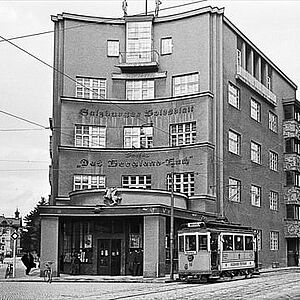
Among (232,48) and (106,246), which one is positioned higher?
(232,48)

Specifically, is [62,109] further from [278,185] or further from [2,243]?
[2,243]

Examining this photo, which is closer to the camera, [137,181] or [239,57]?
[137,181]

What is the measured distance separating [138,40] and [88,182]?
12928 millimetres

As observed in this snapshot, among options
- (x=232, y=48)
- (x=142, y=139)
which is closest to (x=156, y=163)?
(x=142, y=139)

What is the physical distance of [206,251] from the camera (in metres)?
38.6

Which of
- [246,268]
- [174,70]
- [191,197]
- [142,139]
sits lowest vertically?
[246,268]

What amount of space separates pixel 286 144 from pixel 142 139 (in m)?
21.5

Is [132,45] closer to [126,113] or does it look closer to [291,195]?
[126,113]

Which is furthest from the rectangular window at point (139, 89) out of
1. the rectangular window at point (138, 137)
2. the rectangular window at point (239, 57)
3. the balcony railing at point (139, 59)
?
the rectangular window at point (239, 57)

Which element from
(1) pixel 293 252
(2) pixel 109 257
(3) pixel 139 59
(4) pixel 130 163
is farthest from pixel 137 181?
(1) pixel 293 252

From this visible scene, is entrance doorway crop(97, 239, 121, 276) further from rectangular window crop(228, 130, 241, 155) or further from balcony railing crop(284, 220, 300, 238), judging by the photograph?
balcony railing crop(284, 220, 300, 238)

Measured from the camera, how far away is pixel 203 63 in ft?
181

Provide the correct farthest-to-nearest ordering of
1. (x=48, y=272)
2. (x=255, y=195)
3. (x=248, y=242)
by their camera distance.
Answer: (x=255, y=195), (x=248, y=242), (x=48, y=272)

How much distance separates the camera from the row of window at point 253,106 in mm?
57500
